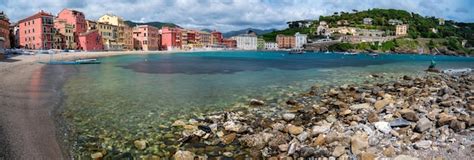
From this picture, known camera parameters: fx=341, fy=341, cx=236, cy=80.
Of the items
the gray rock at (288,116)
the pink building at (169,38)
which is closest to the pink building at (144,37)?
the pink building at (169,38)

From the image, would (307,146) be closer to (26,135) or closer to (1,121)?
(26,135)

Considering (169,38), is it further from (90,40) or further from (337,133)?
(337,133)

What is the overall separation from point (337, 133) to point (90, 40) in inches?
5063

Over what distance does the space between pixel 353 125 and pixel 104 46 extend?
13944 cm

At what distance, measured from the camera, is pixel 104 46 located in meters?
140

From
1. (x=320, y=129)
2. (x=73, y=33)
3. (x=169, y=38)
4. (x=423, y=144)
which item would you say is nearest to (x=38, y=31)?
(x=73, y=33)

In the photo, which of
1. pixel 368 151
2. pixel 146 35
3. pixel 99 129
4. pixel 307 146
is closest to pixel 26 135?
pixel 99 129

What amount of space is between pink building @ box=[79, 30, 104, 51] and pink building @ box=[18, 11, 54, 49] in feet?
39.0

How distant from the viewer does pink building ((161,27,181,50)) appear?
185750 mm

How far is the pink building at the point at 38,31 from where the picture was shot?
109438mm

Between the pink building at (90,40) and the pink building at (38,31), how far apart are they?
1187cm

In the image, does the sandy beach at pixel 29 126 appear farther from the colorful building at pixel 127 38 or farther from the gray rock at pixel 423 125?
the colorful building at pixel 127 38

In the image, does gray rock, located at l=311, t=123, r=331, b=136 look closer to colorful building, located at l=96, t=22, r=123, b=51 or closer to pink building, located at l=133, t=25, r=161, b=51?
colorful building, located at l=96, t=22, r=123, b=51

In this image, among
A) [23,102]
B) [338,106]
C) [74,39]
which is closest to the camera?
[338,106]
